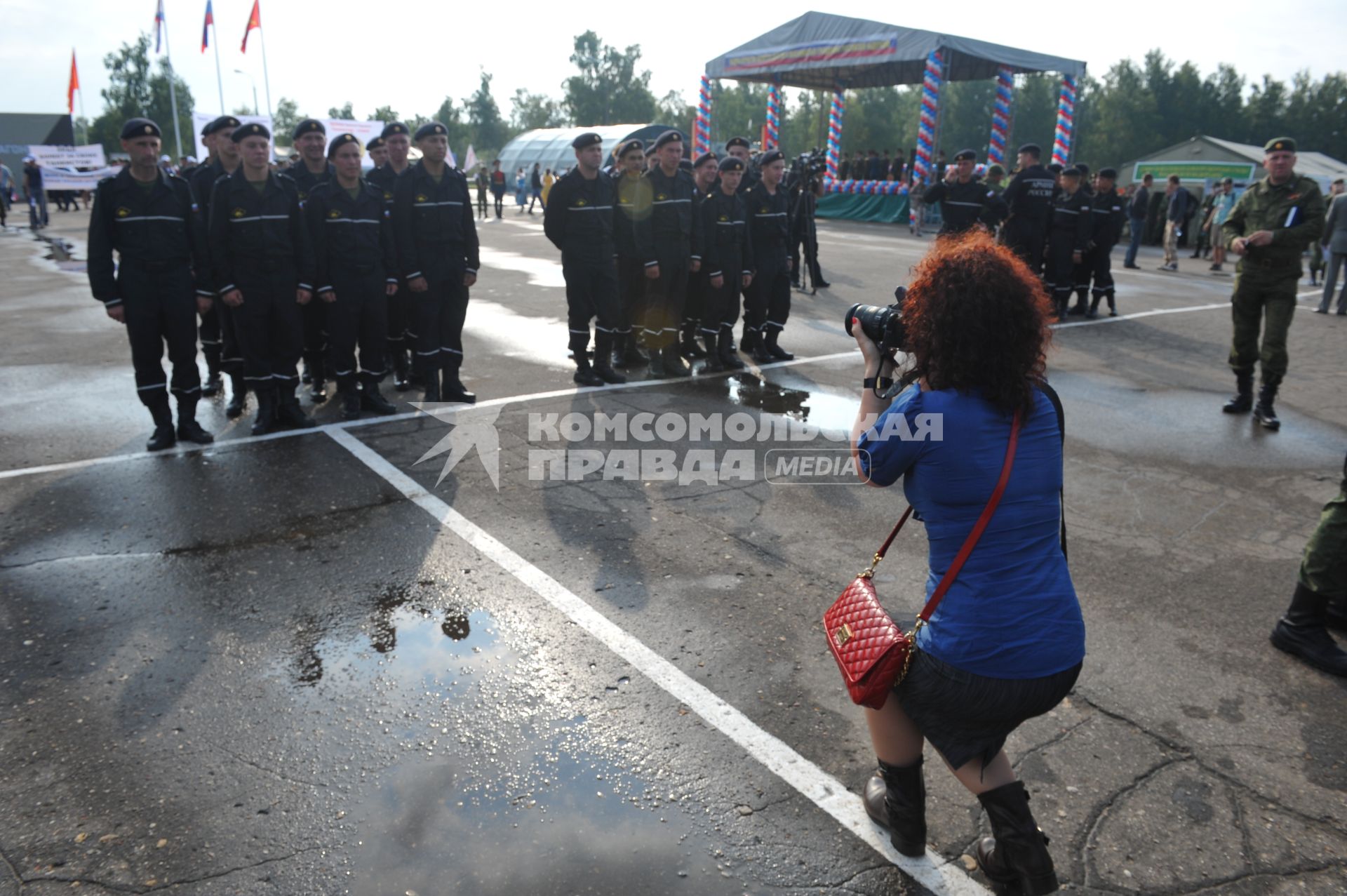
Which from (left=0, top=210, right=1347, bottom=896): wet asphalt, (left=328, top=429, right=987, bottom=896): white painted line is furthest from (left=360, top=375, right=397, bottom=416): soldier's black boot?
(left=328, top=429, right=987, bottom=896): white painted line

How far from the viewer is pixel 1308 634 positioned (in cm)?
390

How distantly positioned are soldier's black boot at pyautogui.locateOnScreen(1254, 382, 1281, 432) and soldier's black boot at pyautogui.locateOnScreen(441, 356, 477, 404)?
673cm

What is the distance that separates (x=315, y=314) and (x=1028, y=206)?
906 centimetres

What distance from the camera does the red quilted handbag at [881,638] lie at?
7.39 ft

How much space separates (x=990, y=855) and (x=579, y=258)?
6694mm

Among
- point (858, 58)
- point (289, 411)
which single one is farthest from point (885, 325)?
point (858, 58)

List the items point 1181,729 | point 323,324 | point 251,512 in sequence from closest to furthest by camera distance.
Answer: point 1181,729 → point 251,512 → point 323,324

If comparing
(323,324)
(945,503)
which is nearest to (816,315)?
(323,324)

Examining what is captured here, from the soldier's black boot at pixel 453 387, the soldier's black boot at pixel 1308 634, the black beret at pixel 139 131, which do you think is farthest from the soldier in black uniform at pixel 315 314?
the soldier's black boot at pixel 1308 634

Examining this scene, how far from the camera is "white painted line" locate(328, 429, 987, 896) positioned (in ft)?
8.70

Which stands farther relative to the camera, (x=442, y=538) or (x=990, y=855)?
(x=442, y=538)

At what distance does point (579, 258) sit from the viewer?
27.1 feet

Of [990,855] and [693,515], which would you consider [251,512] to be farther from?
[990,855]

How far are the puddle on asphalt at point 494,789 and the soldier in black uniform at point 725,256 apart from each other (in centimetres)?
580
